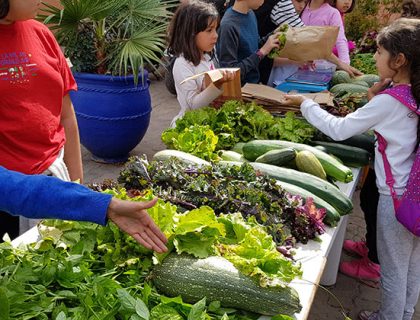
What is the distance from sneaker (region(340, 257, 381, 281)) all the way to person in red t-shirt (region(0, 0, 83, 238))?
255cm

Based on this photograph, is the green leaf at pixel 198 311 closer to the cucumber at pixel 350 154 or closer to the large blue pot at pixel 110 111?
the cucumber at pixel 350 154

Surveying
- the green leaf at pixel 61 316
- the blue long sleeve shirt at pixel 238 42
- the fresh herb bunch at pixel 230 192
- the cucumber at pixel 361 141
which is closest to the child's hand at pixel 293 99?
the cucumber at pixel 361 141

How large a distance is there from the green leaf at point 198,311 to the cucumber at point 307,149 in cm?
142

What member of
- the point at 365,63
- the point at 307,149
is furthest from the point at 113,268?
the point at 365,63

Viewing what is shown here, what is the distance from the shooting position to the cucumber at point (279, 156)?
9.09ft

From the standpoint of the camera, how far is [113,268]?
1773mm

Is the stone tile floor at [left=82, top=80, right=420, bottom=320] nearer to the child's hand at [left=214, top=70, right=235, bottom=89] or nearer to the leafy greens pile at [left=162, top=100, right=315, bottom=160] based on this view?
the leafy greens pile at [left=162, top=100, right=315, bottom=160]

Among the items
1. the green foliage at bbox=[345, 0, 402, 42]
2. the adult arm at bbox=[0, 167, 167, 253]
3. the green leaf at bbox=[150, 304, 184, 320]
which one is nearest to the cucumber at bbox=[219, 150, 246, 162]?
the green leaf at bbox=[150, 304, 184, 320]

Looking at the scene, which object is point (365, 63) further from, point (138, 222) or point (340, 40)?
point (138, 222)

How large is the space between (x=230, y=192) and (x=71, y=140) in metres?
1.01

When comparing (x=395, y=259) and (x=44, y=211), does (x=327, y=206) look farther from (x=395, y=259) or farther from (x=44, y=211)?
(x=44, y=211)

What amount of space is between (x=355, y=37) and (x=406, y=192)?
5.63m

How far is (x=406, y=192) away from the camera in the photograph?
8.59ft

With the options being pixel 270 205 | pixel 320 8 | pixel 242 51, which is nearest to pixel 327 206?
pixel 270 205
